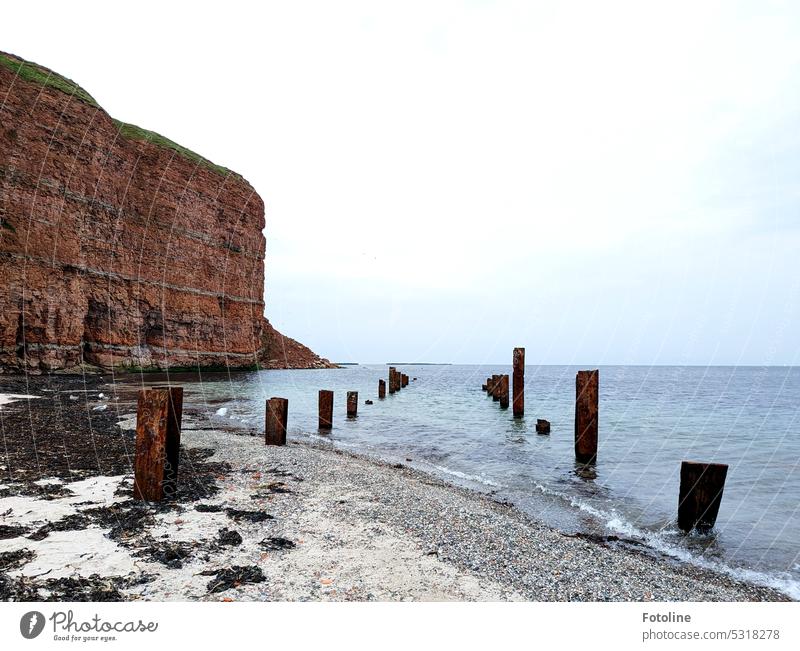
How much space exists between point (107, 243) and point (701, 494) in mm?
50133

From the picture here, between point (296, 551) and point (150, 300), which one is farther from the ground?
point (150, 300)

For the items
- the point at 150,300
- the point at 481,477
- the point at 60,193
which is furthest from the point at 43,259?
the point at 481,477

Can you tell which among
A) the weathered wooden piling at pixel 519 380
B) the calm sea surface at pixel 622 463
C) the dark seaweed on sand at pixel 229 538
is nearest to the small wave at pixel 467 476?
the calm sea surface at pixel 622 463

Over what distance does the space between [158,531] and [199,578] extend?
152 centimetres

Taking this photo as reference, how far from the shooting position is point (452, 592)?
4.39 metres

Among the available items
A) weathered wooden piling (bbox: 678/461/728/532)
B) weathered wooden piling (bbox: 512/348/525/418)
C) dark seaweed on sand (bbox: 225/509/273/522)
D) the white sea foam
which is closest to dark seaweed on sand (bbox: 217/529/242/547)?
dark seaweed on sand (bbox: 225/509/273/522)

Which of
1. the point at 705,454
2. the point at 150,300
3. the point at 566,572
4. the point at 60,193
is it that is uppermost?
the point at 60,193

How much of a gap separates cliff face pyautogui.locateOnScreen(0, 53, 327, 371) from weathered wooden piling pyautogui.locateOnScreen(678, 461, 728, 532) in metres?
41.0

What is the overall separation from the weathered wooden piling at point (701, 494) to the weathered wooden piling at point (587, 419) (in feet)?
19.2

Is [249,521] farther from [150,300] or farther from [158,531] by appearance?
[150,300]

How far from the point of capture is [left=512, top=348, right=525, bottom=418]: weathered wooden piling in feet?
77.0

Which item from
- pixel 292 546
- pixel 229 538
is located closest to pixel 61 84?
pixel 229 538

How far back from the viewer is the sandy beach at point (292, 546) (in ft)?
14.1

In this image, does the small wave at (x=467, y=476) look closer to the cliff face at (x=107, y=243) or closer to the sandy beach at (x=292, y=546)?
the sandy beach at (x=292, y=546)
